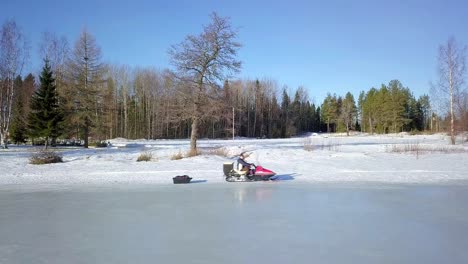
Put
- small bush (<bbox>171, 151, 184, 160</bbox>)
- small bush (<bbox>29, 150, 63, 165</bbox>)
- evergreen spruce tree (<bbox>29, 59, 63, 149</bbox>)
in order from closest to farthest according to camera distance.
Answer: small bush (<bbox>29, 150, 63, 165</bbox>), small bush (<bbox>171, 151, 184, 160</bbox>), evergreen spruce tree (<bbox>29, 59, 63, 149</bbox>)

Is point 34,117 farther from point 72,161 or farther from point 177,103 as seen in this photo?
point 177,103

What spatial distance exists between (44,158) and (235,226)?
1536 centimetres

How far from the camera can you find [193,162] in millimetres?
19031

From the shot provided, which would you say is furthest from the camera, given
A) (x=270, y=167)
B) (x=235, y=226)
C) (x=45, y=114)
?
(x=45, y=114)

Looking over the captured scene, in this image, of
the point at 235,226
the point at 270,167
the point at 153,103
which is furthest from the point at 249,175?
the point at 153,103

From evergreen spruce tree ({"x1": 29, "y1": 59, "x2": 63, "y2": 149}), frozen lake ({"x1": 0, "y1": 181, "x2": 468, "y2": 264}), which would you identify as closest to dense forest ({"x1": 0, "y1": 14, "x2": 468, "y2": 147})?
A: evergreen spruce tree ({"x1": 29, "y1": 59, "x2": 63, "y2": 149})

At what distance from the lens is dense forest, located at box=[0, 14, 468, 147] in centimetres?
2183

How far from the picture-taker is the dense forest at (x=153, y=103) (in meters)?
21.8

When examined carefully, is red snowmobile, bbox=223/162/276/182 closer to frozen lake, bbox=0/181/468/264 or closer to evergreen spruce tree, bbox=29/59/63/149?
frozen lake, bbox=0/181/468/264

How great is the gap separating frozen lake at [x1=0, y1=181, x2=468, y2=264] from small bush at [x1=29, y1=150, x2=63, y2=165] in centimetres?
753

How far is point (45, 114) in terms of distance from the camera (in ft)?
90.2

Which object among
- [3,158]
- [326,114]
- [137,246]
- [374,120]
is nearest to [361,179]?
[137,246]

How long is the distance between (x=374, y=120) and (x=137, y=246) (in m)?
79.1

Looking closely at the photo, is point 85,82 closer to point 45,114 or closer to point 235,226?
point 45,114
